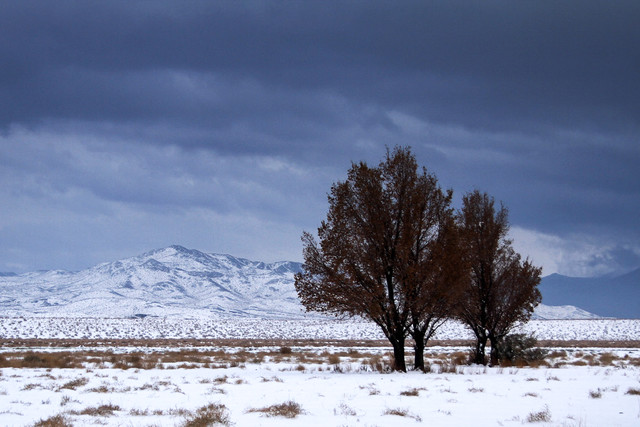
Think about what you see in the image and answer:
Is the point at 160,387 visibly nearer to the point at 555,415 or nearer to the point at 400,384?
Answer: the point at 400,384

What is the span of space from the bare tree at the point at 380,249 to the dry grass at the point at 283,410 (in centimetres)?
1043

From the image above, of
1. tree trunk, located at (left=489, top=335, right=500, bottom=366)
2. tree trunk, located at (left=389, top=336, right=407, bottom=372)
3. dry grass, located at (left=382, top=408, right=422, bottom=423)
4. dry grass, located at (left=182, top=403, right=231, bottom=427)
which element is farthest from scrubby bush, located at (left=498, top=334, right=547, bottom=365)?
dry grass, located at (left=182, top=403, right=231, bottom=427)

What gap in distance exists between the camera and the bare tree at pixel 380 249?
73.0ft

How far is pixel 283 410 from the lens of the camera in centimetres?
1125

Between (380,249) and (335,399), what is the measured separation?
10.2m

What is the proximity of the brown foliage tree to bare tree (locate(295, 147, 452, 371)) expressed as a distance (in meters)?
5.31

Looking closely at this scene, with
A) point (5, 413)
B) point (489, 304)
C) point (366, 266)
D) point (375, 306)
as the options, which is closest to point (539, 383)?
point (375, 306)

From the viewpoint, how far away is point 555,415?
35.8ft

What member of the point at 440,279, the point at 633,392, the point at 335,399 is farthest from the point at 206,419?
the point at 440,279

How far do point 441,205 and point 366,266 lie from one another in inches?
171

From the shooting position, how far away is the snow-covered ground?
10570 mm

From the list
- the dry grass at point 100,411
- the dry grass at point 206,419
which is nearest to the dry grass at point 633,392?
the dry grass at point 206,419

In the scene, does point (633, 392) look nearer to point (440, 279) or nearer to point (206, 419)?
point (440, 279)

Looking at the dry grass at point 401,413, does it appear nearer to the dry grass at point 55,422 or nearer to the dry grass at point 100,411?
the dry grass at point 100,411
